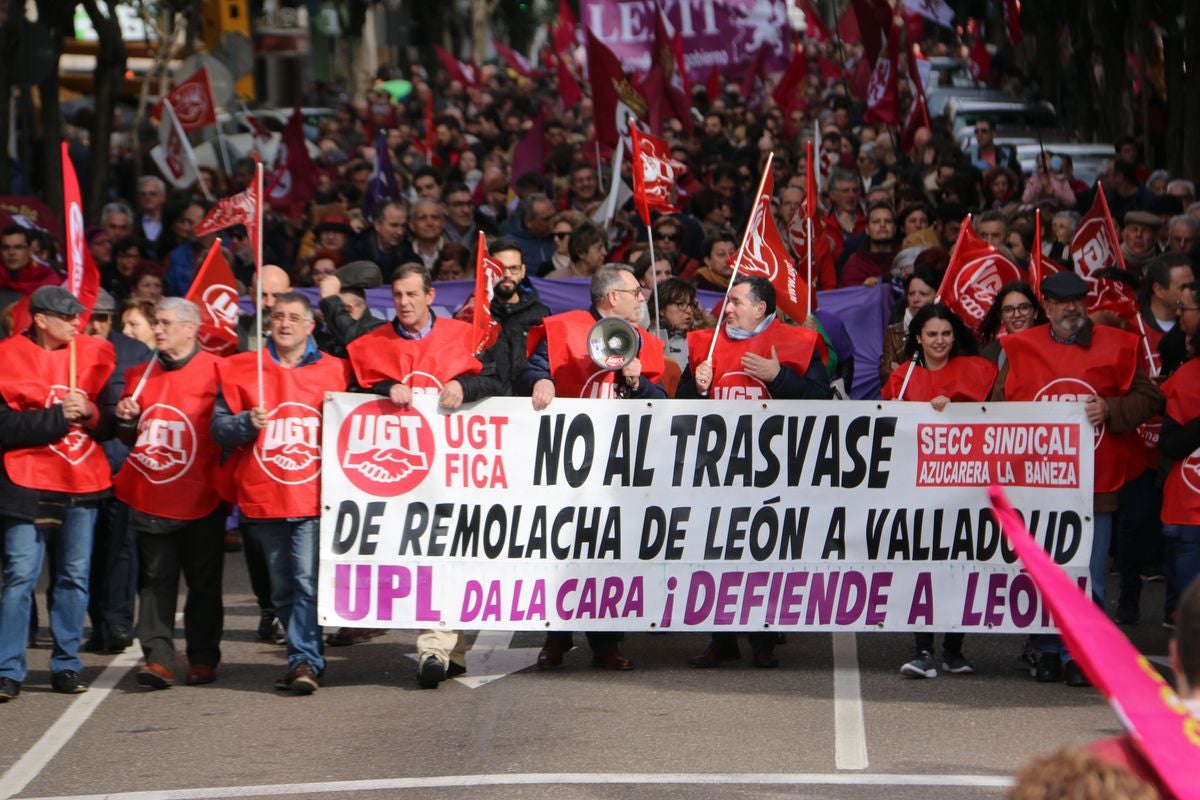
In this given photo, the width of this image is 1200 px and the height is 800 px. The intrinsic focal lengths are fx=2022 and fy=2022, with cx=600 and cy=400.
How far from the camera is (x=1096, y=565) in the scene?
29.7 feet

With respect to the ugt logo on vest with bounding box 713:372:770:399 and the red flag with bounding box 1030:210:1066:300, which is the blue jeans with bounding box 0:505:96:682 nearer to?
the ugt logo on vest with bounding box 713:372:770:399

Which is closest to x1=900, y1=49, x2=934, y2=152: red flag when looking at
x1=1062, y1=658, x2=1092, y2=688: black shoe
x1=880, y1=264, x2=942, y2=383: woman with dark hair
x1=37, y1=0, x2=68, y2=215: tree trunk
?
x1=37, y1=0, x2=68, y2=215: tree trunk

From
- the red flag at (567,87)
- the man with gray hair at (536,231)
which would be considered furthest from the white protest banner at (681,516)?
the red flag at (567,87)

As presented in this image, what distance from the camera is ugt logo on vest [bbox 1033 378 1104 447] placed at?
9008 mm

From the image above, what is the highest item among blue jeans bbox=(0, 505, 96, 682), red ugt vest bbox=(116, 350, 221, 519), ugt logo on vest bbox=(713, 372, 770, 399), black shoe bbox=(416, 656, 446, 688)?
ugt logo on vest bbox=(713, 372, 770, 399)

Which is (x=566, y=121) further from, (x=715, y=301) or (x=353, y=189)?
(x=715, y=301)

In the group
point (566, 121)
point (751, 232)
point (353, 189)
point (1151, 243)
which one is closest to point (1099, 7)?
point (566, 121)

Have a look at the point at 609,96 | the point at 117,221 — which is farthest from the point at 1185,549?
the point at 609,96

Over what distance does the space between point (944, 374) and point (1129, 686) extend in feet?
19.5

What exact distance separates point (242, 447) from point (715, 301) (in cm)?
495

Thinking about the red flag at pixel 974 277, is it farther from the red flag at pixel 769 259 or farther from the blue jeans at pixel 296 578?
the blue jeans at pixel 296 578

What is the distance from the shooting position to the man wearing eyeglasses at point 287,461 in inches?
353

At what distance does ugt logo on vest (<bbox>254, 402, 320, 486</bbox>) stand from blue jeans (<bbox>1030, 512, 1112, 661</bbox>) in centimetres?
333

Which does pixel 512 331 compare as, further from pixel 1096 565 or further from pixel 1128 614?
pixel 1128 614
